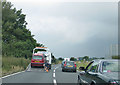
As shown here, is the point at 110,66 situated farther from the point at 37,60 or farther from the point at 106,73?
the point at 37,60

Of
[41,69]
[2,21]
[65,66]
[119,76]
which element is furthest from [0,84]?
[2,21]

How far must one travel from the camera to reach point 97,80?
6.48 meters

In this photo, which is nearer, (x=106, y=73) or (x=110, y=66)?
(x=106, y=73)

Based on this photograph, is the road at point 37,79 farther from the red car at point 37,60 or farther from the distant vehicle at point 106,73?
the distant vehicle at point 106,73

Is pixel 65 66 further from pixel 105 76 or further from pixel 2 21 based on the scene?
pixel 2 21

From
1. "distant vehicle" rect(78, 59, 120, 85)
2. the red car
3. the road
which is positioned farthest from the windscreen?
the red car

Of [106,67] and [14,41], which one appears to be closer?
[106,67]

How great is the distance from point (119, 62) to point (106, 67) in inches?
22.9

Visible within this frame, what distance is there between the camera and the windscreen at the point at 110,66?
6804mm

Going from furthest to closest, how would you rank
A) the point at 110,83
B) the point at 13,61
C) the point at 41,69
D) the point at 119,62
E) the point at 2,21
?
1. the point at 2,21
2. the point at 13,61
3. the point at 41,69
4. the point at 119,62
5. the point at 110,83

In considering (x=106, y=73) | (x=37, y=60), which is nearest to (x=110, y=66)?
(x=106, y=73)

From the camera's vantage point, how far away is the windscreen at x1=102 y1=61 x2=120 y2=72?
680cm

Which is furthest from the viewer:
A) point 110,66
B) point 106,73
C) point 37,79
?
point 37,79

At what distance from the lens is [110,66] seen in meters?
6.94
